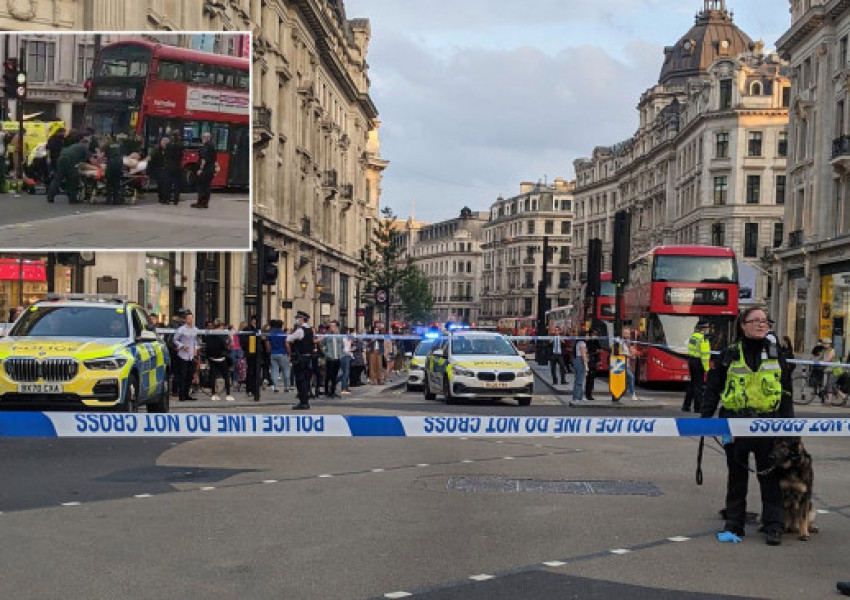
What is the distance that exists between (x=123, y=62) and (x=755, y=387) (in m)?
18.4

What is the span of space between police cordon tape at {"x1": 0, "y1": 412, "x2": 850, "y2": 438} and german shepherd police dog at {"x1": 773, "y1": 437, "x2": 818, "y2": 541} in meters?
0.12

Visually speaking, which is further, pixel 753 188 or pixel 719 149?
pixel 719 149

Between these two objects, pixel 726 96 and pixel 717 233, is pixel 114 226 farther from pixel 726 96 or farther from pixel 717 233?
pixel 726 96

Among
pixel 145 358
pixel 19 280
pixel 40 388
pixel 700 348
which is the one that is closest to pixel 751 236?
pixel 700 348

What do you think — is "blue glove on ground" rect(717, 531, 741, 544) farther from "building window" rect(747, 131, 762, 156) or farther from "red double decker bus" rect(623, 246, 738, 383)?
"building window" rect(747, 131, 762, 156)

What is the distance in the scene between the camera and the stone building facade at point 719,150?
260 ft

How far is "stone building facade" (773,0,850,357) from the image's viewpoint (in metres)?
49.5

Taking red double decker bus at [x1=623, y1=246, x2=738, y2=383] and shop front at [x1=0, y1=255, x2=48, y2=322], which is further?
red double decker bus at [x1=623, y1=246, x2=738, y2=383]

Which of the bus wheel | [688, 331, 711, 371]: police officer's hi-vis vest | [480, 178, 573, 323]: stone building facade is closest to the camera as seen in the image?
[688, 331, 711, 371]: police officer's hi-vis vest

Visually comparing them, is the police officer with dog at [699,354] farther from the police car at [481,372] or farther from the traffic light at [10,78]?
the traffic light at [10,78]

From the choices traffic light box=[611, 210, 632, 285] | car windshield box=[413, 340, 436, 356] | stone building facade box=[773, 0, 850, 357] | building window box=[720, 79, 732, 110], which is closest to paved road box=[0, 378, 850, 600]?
traffic light box=[611, 210, 632, 285]

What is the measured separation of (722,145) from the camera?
8062 cm

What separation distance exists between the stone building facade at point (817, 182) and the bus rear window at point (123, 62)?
32.5 meters

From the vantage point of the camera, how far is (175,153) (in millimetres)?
24422
